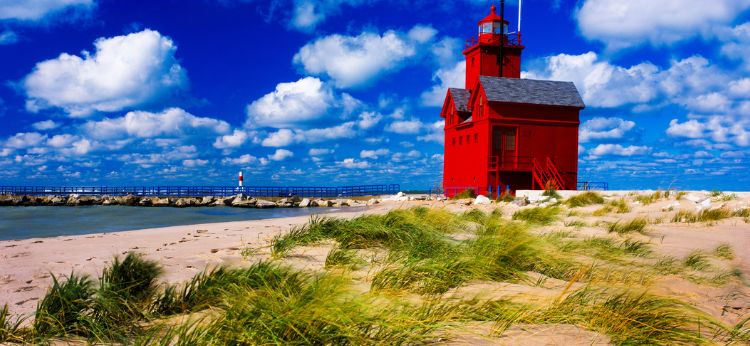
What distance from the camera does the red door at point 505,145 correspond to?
2614 cm

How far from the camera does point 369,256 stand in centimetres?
557

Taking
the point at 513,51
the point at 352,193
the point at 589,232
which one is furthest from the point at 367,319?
the point at 352,193

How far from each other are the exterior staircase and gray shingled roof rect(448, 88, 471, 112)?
20.0 ft

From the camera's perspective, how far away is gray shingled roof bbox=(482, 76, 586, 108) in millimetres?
26375

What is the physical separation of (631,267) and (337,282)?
12.0 ft

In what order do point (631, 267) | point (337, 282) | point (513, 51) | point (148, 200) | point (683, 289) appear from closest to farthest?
1. point (337, 282)
2. point (683, 289)
3. point (631, 267)
4. point (513, 51)
5. point (148, 200)

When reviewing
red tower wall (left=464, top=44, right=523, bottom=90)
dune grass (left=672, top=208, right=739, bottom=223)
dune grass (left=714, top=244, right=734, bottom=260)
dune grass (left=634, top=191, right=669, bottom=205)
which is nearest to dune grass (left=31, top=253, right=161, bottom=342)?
dune grass (left=714, top=244, right=734, bottom=260)

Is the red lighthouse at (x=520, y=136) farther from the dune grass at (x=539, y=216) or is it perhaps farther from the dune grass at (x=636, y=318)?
the dune grass at (x=636, y=318)

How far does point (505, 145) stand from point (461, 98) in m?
5.90

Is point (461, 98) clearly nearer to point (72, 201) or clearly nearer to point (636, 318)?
point (636, 318)

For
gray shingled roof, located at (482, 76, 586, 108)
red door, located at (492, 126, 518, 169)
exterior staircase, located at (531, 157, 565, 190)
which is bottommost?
exterior staircase, located at (531, 157, 565, 190)

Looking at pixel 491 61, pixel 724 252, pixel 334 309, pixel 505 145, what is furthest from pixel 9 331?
pixel 491 61

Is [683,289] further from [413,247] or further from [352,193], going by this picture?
[352,193]

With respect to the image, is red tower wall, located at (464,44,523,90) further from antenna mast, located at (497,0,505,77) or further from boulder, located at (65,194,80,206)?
boulder, located at (65,194,80,206)
